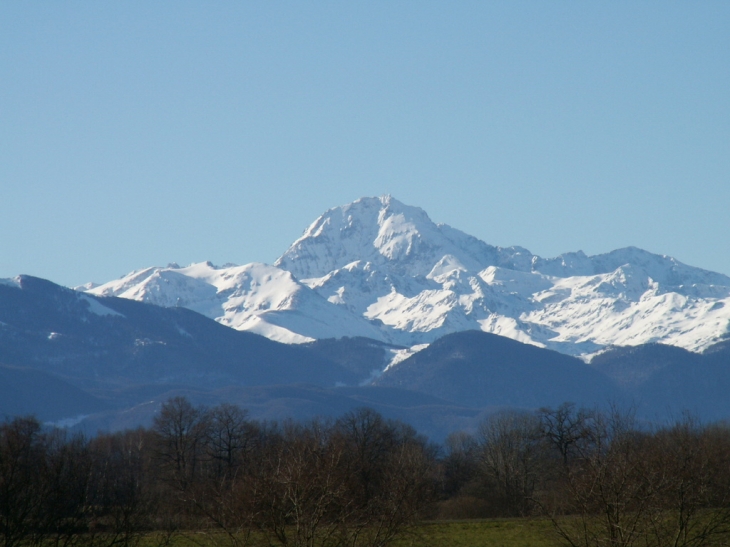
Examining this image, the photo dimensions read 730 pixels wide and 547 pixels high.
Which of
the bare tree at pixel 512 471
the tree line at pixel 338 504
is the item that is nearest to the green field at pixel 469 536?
the tree line at pixel 338 504

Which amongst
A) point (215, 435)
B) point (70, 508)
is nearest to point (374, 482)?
point (215, 435)

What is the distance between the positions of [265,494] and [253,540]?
5.12 meters

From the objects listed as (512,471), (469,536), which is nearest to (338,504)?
(469,536)

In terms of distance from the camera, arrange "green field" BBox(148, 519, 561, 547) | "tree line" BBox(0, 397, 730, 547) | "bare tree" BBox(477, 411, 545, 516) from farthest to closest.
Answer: "bare tree" BBox(477, 411, 545, 516) → "green field" BBox(148, 519, 561, 547) → "tree line" BBox(0, 397, 730, 547)

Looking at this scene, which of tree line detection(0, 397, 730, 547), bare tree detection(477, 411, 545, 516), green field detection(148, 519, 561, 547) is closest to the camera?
tree line detection(0, 397, 730, 547)

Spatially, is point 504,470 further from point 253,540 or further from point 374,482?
point 253,540

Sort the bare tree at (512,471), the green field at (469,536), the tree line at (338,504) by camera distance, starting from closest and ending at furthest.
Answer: the tree line at (338,504), the green field at (469,536), the bare tree at (512,471)

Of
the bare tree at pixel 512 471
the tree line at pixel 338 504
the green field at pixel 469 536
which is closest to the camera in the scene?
the tree line at pixel 338 504

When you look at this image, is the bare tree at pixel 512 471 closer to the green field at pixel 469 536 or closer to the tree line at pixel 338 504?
the tree line at pixel 338 504

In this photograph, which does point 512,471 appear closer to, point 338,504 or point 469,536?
point 469,536

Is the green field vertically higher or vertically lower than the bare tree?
lower

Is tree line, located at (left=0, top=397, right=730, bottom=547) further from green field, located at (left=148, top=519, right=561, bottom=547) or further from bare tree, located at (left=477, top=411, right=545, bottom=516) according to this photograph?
bare tree, located at (left=477, top=411, right=545, bottom=516)

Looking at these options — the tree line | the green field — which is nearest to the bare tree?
the tree line

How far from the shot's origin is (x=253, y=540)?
37.7m
